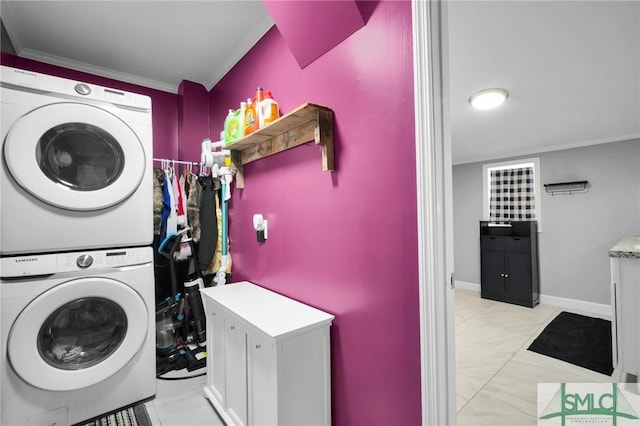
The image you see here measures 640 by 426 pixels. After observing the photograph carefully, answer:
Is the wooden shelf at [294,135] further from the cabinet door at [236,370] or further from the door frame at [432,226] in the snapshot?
the cabinet door at [236,370]

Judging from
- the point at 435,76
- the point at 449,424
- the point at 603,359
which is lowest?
the point at 603,359

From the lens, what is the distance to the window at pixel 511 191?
4555 millimetres

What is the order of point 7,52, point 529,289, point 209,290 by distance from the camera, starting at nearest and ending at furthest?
point 209,290 < point 7,52 < point 529,289

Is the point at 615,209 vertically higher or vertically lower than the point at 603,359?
higher

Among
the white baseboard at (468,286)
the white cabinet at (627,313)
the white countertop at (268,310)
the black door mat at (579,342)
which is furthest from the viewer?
the white baseboard at (468,286)

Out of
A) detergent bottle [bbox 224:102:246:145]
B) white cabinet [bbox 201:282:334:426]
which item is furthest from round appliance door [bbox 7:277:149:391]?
detergent bottle [bbox 224:102:246:145]

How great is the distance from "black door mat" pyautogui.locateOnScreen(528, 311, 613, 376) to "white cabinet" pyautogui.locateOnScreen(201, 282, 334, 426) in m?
2.61

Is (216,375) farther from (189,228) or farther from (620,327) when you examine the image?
(620,327)

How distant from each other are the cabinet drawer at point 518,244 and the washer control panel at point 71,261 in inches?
186

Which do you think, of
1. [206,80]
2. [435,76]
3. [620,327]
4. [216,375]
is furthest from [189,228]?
[620,327]

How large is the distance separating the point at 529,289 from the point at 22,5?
5.90m

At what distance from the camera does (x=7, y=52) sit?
2.14m

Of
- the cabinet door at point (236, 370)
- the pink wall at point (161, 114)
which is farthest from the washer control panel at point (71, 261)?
the pink wall at point (161, 114)

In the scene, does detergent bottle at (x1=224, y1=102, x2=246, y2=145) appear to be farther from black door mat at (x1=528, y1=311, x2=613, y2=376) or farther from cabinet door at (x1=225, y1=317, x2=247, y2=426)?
black door mat at (x1=528, y1=311, x2=613, y2=376)
